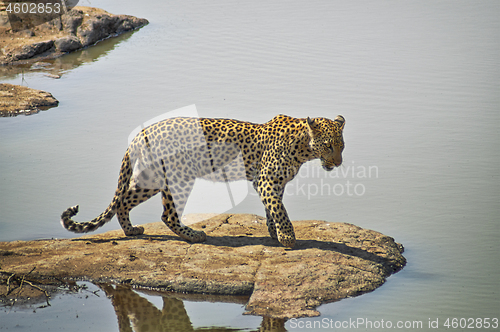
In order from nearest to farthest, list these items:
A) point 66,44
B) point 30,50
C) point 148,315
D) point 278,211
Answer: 1. point 148,315
2. point 278,211
3. point 30,50
4. point 66,44

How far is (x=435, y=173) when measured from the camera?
10766mm

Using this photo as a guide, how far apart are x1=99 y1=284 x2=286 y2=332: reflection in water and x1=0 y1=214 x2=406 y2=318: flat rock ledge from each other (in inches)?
5.8

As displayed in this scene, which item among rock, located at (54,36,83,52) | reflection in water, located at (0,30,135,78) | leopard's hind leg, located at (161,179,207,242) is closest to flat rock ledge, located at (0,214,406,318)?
leopard's hind leg, located at (161,179,207,242)

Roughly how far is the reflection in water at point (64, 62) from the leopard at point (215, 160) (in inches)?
383

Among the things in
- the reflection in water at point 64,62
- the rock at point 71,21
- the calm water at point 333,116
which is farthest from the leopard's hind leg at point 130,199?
the rock at point 71,21

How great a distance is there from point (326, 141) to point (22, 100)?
30.0 ft

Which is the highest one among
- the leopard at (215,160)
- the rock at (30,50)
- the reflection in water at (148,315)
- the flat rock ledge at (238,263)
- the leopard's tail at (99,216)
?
the rock at (30,50)

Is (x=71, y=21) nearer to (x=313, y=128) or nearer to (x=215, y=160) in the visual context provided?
(x=215, y=160)

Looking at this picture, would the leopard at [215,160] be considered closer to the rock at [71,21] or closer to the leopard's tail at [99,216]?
the leopard's tail at [99,216]

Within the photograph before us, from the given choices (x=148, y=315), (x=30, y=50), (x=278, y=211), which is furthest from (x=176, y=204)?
(x=30, y=50)

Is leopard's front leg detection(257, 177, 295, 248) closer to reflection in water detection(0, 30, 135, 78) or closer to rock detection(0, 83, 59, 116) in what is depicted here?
rock detection(0, 83, 59, 116)

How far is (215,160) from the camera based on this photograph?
8148 millimetres

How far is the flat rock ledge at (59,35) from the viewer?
1848cm

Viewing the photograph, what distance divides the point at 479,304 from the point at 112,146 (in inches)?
298
